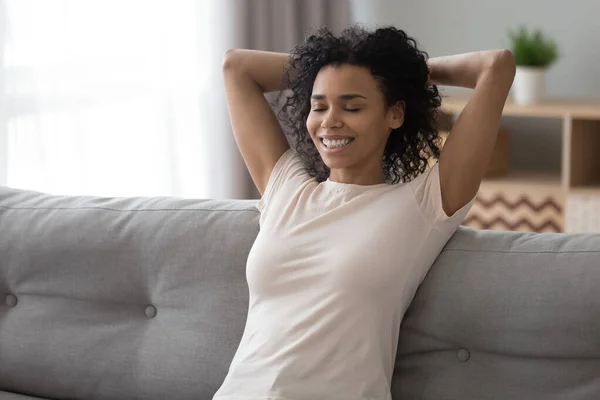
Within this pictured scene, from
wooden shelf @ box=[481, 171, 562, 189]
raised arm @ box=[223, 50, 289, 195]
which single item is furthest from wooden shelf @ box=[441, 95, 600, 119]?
raised arm @ box=[223, 50, 289, 195]

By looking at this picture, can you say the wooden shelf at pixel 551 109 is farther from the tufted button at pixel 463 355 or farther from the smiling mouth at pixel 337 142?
the tufted button at pixel 463 355

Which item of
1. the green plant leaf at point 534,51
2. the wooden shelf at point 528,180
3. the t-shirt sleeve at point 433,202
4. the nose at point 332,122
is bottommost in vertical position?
the wooden shelf at point 528,180

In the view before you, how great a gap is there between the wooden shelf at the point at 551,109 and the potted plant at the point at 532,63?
5 centimetres

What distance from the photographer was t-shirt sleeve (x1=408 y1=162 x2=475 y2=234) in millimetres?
1718

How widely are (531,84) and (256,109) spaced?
2.02 m

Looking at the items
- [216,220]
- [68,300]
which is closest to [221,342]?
[216,220]

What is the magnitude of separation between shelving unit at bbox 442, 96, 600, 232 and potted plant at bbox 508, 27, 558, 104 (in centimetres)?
6

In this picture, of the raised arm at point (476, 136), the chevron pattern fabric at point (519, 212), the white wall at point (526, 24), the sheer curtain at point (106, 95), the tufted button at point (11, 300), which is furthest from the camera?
the white wall at point (526, 24)

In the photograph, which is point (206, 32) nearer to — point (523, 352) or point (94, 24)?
point (94, 24)

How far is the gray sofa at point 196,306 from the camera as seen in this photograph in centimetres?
163

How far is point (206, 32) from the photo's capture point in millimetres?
3660

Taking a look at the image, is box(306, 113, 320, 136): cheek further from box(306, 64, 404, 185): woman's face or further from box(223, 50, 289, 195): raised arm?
box(223, 50, 289, 195): raised arm

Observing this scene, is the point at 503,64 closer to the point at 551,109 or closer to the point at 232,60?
the point at 232,60

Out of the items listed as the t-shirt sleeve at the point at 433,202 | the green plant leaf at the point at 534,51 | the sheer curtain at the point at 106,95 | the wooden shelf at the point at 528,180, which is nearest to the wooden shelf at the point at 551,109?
the green plant leaf at the point at 534,51
